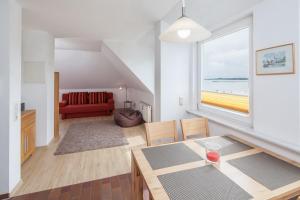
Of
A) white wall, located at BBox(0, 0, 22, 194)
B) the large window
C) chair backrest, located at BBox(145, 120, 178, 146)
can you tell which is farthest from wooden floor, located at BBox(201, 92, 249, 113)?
white wall, located at BBox(0, 0, 22, 194)

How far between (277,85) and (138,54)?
3.24 m

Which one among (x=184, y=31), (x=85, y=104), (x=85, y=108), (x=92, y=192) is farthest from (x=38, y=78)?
(x=85, y=104)

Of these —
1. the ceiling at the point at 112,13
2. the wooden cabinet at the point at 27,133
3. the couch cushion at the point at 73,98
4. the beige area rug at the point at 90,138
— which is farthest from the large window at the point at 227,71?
the couch cushion at the point at 73,98

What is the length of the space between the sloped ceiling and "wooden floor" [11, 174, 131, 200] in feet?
9.34

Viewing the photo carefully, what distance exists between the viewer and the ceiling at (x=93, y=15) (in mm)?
1958

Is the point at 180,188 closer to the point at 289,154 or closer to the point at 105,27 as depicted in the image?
the point at 289,154

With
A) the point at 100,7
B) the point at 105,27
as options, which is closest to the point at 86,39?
the point at 105,27

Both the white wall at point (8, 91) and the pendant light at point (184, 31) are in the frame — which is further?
the white wall at point (8, 91)

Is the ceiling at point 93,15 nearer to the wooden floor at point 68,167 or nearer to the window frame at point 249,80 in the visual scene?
the window frame at point 249,80

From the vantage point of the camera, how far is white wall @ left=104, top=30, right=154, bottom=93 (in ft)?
12.5

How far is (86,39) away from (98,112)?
10.6 feet

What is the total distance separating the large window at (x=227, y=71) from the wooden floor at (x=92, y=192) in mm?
1714

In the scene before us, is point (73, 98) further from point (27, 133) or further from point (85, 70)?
point (27, 133)

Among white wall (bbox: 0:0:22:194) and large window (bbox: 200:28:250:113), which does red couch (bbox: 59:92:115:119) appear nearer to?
white wall (bbox: 0:0:22:194)
